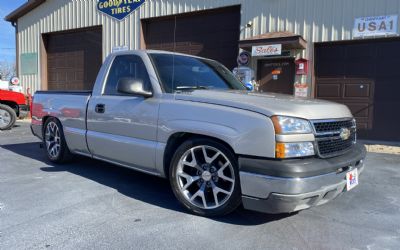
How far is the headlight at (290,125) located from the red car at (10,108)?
10.5m

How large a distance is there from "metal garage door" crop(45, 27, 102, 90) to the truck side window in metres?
11.0

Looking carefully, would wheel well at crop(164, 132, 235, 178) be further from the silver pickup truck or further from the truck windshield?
the truck windshield

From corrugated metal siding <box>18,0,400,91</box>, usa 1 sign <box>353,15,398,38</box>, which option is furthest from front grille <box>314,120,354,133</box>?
corrugated metal siding <box>18,0,400,91</box>

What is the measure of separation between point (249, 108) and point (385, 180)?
11.3 ft

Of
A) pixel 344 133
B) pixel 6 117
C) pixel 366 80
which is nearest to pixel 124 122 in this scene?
pixel 344 133

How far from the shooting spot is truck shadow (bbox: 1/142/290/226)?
372 centimetres

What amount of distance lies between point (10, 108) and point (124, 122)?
8.65 meters

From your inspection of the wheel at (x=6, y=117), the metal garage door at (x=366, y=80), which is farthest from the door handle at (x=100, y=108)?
the wheel at (x=6, y=117)

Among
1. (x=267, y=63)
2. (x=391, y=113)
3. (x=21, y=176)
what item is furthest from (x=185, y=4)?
(x=21, y=176)

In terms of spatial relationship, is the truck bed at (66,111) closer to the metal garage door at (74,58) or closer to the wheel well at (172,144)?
the wheel well at (172,144)

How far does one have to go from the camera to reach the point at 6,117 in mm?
11328

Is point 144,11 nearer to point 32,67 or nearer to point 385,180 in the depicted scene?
point 32,67

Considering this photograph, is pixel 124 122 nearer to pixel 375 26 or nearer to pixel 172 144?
pixel 172 144

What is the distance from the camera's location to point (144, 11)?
13.8m
